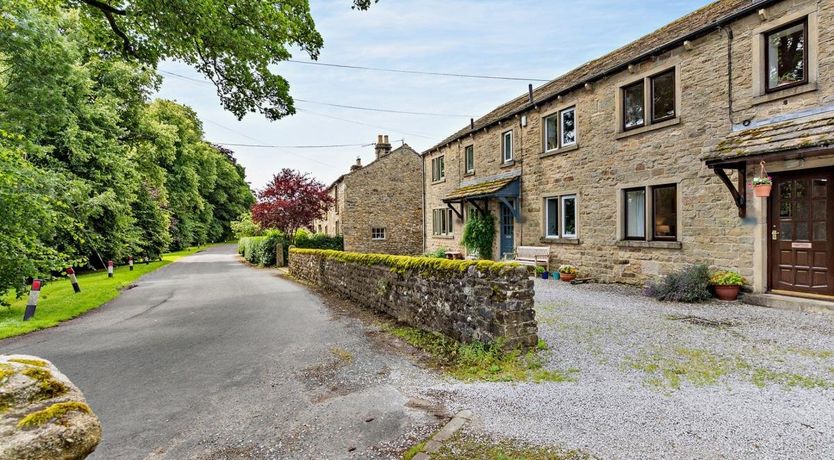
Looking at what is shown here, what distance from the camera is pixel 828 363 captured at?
16.2 ft

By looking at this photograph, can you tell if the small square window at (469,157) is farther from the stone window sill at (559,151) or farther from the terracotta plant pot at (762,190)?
the terracotta plant pot at (762,190)

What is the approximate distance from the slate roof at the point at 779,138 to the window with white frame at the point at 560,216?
5118mm

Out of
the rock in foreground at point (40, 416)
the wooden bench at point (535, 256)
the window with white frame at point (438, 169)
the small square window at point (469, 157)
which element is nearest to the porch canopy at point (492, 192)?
the small square window at point (469, 157)

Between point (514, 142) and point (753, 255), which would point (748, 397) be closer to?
point (753, 255)

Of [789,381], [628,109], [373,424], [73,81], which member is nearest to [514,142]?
[628,109]

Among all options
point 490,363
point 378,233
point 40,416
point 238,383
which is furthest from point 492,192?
point 40,416

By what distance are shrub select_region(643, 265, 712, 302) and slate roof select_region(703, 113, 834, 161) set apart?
2.64 metres

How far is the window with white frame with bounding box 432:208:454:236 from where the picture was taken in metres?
21.9

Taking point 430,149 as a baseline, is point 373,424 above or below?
below

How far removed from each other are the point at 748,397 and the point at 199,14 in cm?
1044

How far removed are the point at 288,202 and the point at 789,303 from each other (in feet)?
72.5

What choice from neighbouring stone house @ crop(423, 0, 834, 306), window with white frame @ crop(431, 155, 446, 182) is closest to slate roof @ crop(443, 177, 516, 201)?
neighbouring stone house @ crop(423, 0, 834, 306)

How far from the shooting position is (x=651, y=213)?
10953 millimetres

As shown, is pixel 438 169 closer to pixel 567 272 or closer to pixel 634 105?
pixel 567 272
